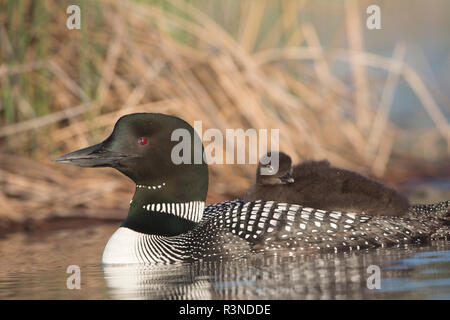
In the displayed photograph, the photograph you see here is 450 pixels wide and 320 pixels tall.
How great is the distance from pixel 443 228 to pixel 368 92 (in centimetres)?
352

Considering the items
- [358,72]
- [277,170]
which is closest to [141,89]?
[358,72]

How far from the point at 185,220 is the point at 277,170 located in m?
0.73

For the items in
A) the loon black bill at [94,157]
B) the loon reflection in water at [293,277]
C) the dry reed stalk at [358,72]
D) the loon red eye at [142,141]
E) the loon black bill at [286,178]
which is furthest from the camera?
the dry reed stalk at [358,72]

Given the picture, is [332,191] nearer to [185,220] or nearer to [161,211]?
[185,220]

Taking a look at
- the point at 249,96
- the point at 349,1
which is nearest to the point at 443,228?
the point at 249,96

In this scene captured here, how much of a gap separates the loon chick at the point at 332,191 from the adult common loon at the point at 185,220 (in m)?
0.20

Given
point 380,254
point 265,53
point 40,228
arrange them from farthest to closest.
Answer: point 265,53, point 40,228, point 380,254

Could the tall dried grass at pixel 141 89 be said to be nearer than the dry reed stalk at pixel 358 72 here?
Yes

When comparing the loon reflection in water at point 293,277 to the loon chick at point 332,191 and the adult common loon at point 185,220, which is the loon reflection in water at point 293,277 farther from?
the loon chick at point 332,191

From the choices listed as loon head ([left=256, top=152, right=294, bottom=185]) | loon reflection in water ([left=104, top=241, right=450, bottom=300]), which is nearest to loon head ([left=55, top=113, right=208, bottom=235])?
loon reflection in water ([left=104, top=241, right=450, bottom=300])

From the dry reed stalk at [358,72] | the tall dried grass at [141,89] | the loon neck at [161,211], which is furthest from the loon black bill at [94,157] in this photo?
the dry reed stalk at [358,72]

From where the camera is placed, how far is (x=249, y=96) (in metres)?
7.05

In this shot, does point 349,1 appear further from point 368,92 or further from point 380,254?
point 380,254

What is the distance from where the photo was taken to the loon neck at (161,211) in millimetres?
4484
